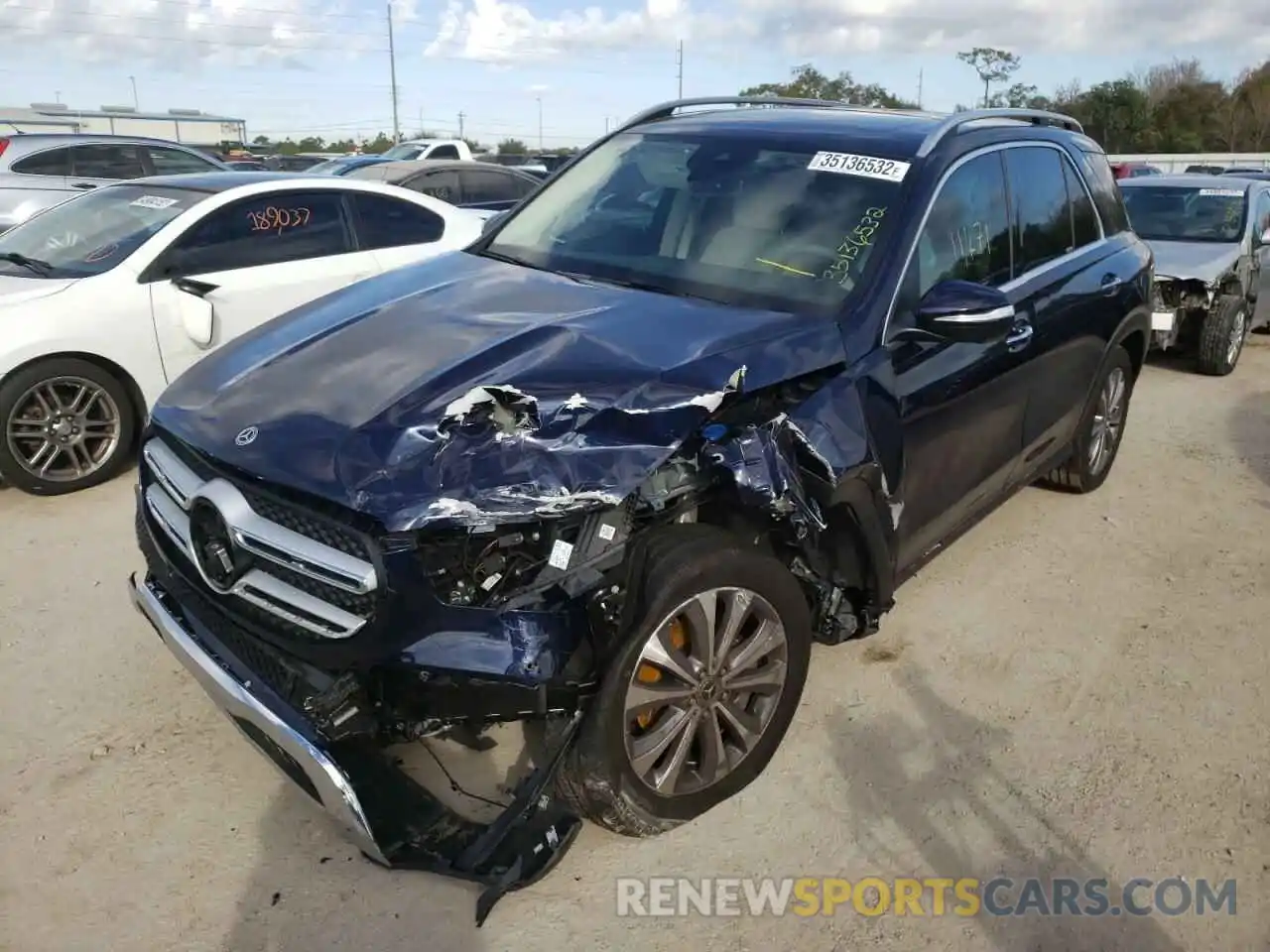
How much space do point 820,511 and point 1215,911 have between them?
1.50m

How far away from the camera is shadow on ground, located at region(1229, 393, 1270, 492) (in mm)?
6398

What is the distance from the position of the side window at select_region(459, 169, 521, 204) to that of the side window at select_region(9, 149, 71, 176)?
457 cm

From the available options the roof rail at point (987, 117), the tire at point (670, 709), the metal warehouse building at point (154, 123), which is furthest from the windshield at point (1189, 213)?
the metal warehouse building at point (154, 123)

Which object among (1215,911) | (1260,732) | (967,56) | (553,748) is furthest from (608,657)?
(967,56)

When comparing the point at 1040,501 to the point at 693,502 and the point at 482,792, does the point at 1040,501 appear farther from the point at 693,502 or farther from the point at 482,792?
the point at 482,792

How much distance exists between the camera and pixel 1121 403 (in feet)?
18.5

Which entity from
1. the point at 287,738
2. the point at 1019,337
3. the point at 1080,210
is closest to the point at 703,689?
the point at 287,738

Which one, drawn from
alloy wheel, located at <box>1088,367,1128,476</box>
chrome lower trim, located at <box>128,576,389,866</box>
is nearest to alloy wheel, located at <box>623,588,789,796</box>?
chrome lower trim, located at <box>128,576,389,866</box>

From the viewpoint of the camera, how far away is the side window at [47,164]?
11597 mm

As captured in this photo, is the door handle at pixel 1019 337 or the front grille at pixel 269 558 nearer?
the front grille at pixel 269 558

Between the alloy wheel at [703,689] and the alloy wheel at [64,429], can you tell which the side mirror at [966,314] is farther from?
the alloy wheel at [64,429]

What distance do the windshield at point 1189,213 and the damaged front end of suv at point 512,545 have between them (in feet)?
26.1

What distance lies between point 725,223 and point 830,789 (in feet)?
6.47

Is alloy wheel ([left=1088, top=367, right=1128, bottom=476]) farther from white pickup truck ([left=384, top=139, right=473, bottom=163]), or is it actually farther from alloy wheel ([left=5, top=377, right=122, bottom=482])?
white pickup truck ([left=384, top=139, right=473, bottom=163])
